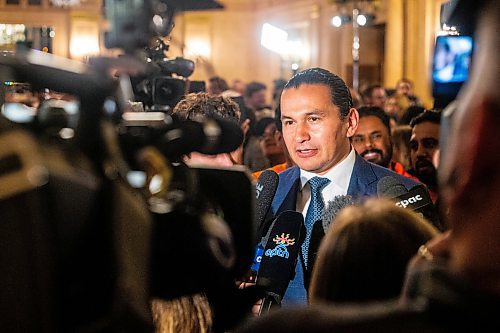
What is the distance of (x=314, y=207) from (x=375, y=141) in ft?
6.49

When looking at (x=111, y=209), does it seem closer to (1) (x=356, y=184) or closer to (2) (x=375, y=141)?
(1) (x=356, y=184)

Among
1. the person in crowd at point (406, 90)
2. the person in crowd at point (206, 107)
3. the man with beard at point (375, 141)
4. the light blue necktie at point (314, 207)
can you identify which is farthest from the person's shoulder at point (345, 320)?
the person in crowd at point (406, 90)

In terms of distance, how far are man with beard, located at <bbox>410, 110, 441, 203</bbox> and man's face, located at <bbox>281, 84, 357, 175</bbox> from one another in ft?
5.13

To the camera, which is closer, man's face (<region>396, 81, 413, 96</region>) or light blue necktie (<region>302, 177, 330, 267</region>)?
light blue necktie (<region>302, 177, 330, 267</region>)

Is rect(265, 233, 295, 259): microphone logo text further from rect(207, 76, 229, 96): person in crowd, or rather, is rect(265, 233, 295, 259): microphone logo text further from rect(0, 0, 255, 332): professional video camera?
rect(207, 76, 229, 96): person in crowd

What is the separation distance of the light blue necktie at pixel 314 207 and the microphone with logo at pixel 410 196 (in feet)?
0.66

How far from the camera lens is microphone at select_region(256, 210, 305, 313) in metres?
2.52

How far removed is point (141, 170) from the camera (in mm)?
1216

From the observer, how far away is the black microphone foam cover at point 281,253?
2547 mm

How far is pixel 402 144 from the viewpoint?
213 inches

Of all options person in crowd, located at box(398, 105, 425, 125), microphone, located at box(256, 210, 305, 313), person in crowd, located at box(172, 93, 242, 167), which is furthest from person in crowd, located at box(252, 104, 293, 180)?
person in crowd, located at box(398, 105, 425, 125)

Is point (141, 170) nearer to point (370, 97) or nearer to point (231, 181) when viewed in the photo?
point (231, 181)

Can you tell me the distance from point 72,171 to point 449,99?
111 centimetres

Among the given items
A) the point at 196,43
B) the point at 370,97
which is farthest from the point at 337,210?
the point at 196,43
